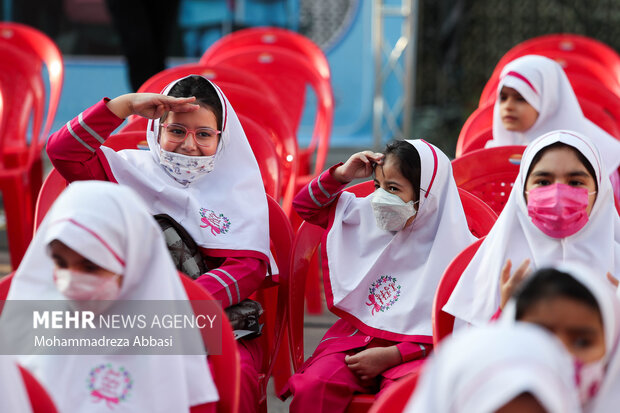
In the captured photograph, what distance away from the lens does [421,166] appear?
238 centimetres

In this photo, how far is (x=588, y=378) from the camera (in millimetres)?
1414

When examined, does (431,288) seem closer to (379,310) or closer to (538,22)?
(379,310)

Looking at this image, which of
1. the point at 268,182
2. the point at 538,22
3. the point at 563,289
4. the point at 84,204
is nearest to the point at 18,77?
the point at 268,182

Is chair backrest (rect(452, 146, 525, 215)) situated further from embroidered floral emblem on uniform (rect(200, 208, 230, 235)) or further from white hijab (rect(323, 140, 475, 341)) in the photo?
embroidered floral emblem on uniform (rect(200, 208, 230, 235))

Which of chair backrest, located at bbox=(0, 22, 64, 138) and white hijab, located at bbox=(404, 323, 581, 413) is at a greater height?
white hijab, located at bbox=(404, 323, 581, 413)

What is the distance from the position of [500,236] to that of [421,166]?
38 centimetres

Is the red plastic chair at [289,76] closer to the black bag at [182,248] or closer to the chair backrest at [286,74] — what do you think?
the chair backrest at [286,74]

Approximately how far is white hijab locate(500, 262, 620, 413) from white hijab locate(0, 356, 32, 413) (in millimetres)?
843

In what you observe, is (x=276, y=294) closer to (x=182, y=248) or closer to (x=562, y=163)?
(x=182, y=248)

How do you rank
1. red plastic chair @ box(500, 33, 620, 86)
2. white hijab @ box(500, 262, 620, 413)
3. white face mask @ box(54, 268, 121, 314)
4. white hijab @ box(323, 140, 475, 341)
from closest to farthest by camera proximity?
white hijab @ box(500, 262, 620, 413), white face mask @ box(54, 268, 121, 314), white hijab @ box(323, 140, 475, 341), red plastic chair @ box(500, 33, 620, 86)

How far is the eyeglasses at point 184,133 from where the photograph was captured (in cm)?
255

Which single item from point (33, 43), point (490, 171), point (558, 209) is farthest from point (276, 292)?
point (33, 43)

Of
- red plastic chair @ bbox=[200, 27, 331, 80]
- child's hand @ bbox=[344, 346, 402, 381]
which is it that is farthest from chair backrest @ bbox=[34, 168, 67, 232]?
red plastic chair @ bbox=[200, 27, 331, 80]

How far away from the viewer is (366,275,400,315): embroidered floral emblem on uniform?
2.39 metres
